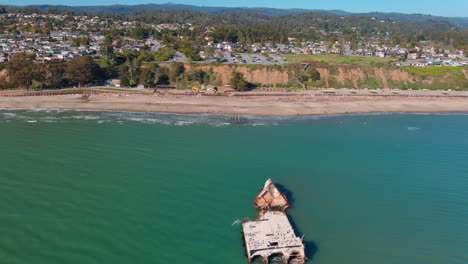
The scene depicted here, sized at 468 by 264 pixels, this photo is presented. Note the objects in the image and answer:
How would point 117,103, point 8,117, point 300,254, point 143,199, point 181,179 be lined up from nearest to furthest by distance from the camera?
1. point 300,254
2. point 143,199
3. point 181,179
4. point 8,117
5. point 117,103

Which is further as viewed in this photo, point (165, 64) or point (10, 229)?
point (165, 64)

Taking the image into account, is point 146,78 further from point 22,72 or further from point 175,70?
point 22,72

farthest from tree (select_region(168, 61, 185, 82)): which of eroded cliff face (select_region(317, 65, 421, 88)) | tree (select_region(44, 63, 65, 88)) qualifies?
eroded cliff face (select_region(317, 65, 421, 88))

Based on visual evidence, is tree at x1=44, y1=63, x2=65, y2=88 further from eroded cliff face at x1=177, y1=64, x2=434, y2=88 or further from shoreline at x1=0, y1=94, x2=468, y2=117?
eroded cliff face at x1=177, y1=64, x2=434, y2=88

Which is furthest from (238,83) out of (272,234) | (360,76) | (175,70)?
(272,234)

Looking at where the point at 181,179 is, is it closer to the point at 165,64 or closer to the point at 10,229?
the point at 10,229

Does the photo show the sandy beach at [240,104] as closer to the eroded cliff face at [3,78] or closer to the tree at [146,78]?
the tree at [146,78]

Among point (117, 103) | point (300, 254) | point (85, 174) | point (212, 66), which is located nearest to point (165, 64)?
point (212, 66)
